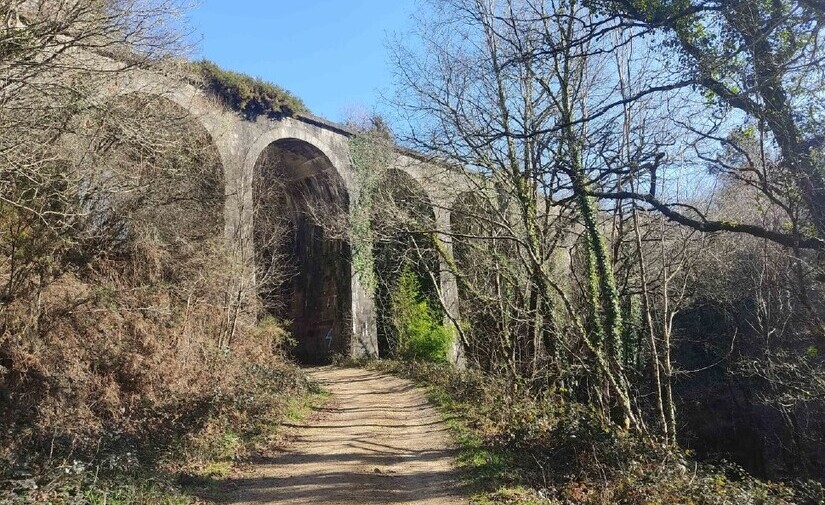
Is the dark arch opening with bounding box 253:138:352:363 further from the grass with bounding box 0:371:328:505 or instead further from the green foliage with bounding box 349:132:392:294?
the grass with bounding box 0:371:328:505

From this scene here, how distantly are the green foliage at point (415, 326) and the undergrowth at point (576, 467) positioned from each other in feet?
26.8

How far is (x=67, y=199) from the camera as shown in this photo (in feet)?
29.1

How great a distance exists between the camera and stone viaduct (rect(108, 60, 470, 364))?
44.6 feet

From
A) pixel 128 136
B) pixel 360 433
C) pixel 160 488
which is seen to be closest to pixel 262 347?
pixel 360 433

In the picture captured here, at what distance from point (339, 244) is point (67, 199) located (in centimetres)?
1244

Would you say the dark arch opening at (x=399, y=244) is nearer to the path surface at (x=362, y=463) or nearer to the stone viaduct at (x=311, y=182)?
the stone viaduct at (x=311, y=182)

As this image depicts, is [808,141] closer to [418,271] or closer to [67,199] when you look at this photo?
[67,199]

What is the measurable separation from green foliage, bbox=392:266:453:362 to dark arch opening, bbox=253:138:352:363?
188 cm

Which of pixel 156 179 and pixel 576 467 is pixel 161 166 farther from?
pixel 576 467

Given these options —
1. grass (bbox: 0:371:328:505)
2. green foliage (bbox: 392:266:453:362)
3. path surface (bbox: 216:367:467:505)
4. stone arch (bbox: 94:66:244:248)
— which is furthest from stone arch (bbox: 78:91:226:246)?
green foliage (bbox: 392:266:453:362)

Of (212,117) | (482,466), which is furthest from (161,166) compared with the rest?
(482,466)

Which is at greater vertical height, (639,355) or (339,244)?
(339,244)

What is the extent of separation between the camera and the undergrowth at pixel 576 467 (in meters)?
6.18

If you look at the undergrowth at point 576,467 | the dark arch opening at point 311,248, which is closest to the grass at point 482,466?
the undergrowth at point 576,467
